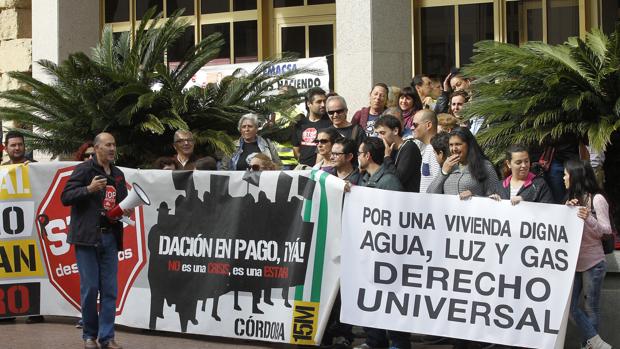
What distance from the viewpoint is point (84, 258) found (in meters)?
10.2

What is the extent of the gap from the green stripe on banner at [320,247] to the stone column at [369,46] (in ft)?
17.0

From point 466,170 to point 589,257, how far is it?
127 centimetres

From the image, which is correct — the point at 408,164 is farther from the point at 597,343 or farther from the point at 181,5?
the point at 181,5

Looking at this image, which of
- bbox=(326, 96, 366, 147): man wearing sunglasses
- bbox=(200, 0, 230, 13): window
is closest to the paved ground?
bbox=(326, 96, 366, 147): man wearing sunglasses

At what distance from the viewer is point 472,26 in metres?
16.8

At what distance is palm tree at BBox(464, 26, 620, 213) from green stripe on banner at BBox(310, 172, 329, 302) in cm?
166

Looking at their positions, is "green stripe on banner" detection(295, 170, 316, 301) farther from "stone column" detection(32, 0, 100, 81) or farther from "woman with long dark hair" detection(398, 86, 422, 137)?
"stone column" detection(32, 0, 100, 81)

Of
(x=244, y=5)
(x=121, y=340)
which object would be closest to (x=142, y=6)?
(x=244, y=5)

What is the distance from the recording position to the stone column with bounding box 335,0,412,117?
15.4 metres

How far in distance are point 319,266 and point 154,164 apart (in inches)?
118

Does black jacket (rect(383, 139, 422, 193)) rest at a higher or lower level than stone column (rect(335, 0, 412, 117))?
lower

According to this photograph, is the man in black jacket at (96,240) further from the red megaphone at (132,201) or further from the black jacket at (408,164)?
the black jacket at (408,164)

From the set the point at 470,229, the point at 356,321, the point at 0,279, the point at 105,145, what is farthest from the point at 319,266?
the point at 0,279

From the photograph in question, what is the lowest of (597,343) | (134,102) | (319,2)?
(597,343)
